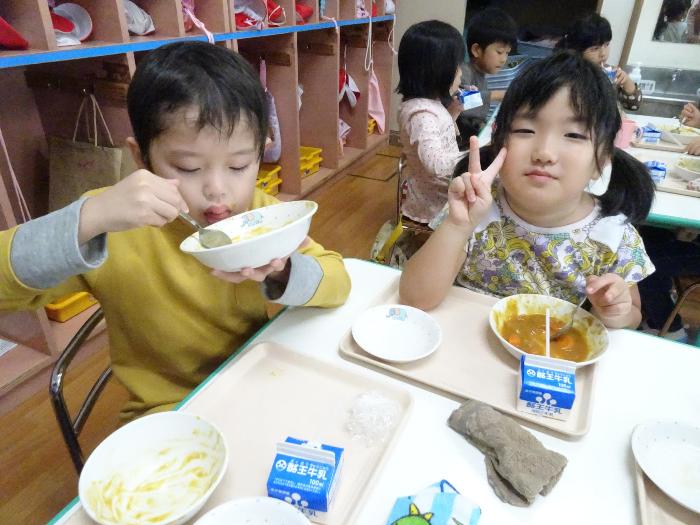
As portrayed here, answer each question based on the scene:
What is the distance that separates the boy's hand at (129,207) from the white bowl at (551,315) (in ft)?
1.92

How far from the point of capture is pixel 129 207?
0.63m

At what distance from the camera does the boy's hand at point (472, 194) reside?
0.93 meters

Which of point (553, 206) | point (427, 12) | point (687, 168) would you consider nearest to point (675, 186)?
point (687, 168)

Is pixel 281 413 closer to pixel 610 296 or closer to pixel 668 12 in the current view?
pixel 610 296

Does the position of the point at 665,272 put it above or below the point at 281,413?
below

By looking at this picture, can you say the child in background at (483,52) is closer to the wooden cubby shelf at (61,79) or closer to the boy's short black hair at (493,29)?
the boy's short black hair at (493,29)

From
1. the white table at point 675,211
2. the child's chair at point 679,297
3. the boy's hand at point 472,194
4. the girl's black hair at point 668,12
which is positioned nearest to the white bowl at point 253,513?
the boy's hand at point 472,194

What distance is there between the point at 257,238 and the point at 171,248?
40 centimetres

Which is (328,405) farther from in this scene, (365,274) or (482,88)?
(482,88)

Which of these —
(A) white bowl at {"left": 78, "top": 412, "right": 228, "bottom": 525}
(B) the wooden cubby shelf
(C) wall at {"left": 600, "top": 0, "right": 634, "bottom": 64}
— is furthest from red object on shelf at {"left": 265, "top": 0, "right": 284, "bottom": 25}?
(C) wall at {"left": 600, "top": 0, "right": 634, "bottom": 64}

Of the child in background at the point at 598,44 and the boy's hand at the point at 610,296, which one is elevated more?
the child in background at the point at 598,44

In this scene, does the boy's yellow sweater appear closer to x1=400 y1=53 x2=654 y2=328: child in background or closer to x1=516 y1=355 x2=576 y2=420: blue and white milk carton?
x1=400 y1=53 x2=654 y2=328: child in background

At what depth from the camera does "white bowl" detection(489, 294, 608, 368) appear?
839 mm

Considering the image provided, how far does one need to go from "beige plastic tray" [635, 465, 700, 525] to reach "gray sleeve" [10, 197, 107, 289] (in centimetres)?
77
